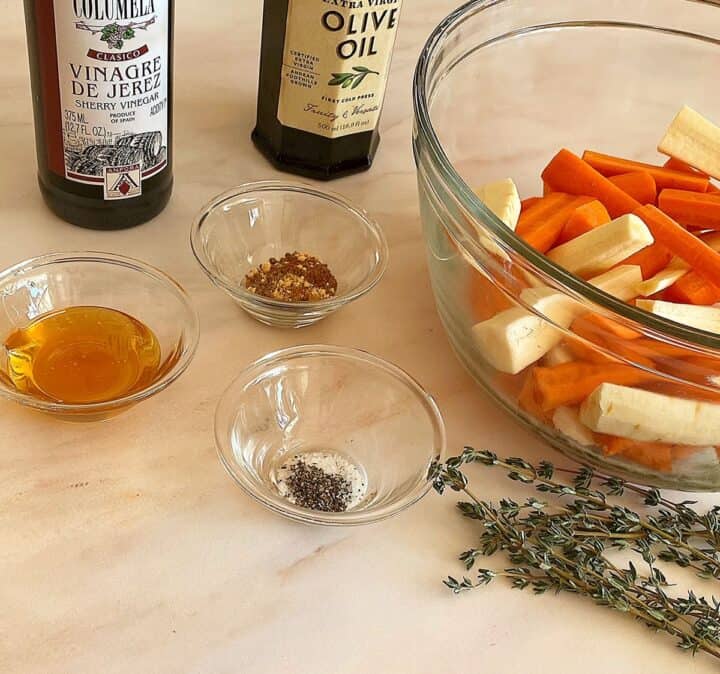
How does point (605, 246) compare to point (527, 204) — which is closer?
point (605, 246)

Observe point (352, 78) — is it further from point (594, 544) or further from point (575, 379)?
point (594, 544)

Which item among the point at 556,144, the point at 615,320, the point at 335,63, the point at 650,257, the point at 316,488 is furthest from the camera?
the point at 556,144

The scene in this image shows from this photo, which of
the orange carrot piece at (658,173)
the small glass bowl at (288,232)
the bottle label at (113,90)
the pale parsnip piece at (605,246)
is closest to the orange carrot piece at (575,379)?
the pale parsnip piece at (605,246)

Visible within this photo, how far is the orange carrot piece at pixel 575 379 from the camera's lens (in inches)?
31.1

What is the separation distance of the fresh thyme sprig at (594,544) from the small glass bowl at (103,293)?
0.28 metres

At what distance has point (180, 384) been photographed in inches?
35.9

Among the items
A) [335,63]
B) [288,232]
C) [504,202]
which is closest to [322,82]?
[335,63]

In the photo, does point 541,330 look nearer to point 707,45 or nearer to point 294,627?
point 294,627

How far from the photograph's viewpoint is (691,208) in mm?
994

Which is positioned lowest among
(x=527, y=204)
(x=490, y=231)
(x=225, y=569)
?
(x=225, y=569)

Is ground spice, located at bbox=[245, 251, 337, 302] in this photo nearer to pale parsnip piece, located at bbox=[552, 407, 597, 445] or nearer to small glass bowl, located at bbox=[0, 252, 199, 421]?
small glass bowl, located at bbox=[0, 252, 199, 421]

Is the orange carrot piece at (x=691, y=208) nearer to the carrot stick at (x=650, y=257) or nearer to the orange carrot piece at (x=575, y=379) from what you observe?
the carrot stick at (x=650, y=257)

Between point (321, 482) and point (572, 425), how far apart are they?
0.23 metres

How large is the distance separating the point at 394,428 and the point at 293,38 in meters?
0.45
